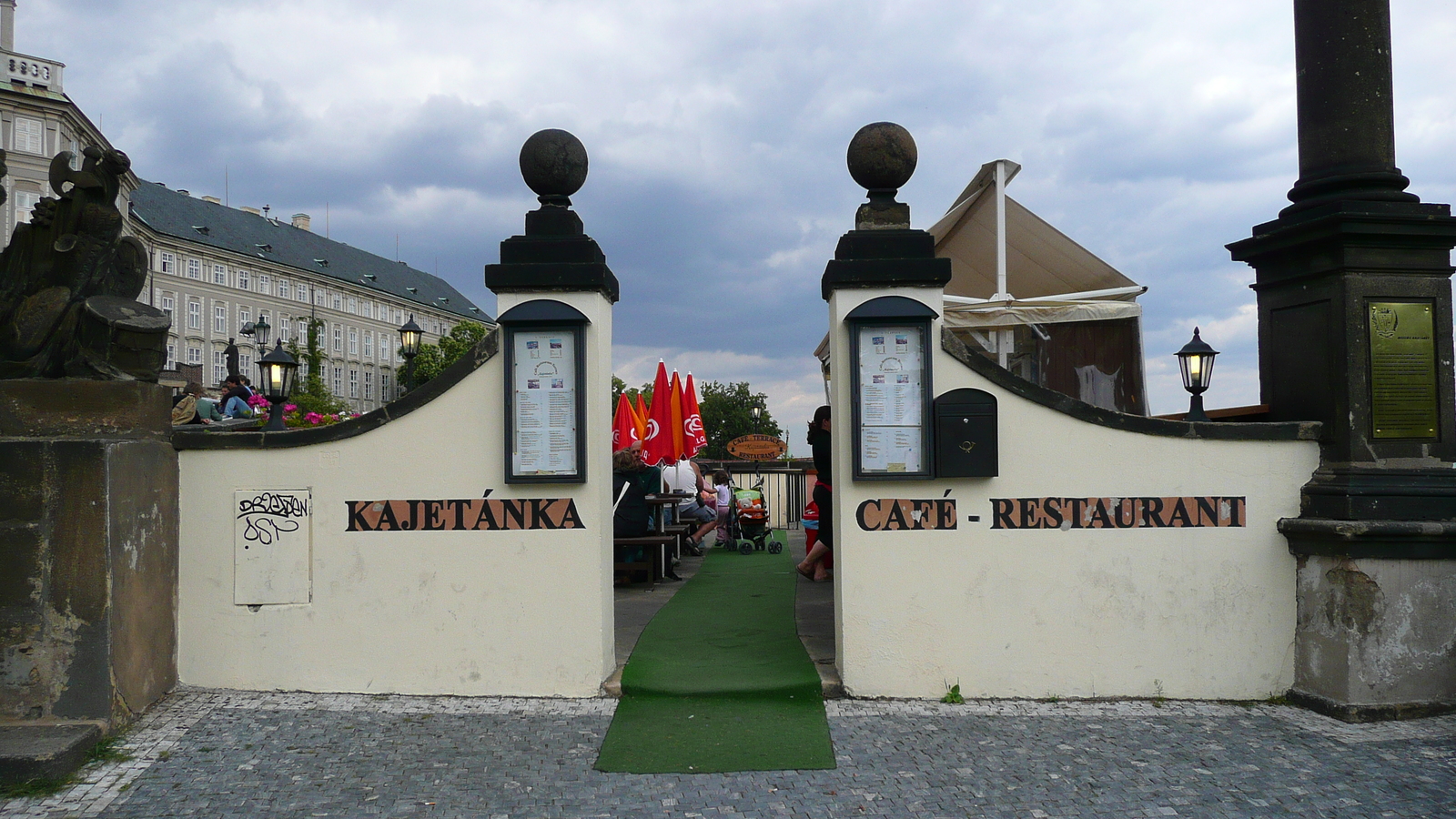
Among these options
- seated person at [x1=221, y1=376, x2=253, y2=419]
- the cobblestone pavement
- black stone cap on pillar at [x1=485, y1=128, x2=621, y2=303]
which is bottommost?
Result: the cobblestone pavement

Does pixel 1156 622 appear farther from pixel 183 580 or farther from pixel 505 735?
pixel 183 580

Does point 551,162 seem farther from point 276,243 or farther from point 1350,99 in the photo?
point 276,243

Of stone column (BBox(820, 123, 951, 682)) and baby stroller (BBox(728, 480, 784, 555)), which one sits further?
baby stroller (BBox(728, 480, 784, 555))

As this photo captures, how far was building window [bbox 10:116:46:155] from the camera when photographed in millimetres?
44375

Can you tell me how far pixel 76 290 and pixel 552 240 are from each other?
108 inches

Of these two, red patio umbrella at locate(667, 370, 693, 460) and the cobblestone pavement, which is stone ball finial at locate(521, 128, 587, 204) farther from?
red patio umbrella at locate(667, 370, 693, 460)

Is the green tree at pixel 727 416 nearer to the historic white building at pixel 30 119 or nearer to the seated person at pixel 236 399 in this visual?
the historic white building at pixel 30 119

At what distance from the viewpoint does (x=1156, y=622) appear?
5.61m

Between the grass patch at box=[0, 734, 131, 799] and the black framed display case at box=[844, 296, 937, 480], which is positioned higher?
the black framed display case at box=[844, 296, 937, 480]

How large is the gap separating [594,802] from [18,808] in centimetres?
255

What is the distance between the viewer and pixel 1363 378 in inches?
218

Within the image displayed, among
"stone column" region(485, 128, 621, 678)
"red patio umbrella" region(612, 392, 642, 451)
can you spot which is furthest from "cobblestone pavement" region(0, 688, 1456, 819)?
"red patio umbrella" region(612, 392, 642, 451)

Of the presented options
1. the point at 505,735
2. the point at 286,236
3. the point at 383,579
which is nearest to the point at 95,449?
the point at 383,579

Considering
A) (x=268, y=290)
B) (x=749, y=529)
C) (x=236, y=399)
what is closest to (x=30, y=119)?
(x=268, y=290)
